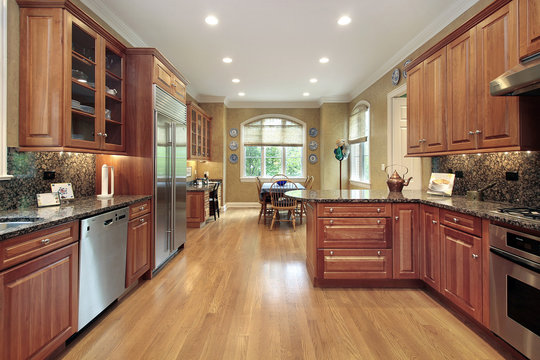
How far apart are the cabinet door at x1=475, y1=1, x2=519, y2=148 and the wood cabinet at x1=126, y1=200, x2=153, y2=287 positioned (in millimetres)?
3094

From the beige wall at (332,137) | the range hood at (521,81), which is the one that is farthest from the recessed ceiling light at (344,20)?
the beige wall at (332,137)

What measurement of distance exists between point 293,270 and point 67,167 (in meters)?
2.54

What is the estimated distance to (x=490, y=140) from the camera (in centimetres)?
207

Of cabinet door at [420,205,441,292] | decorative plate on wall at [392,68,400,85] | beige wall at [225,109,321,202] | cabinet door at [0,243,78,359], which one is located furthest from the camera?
beige wall at [225,109,321,202]

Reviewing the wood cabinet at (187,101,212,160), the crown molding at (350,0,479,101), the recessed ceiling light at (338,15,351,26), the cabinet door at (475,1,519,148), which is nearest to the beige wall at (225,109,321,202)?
the wood cabinet at (187,101,212,160)

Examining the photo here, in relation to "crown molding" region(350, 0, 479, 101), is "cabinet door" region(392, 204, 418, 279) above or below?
below

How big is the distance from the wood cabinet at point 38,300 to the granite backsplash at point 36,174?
69 centimetres

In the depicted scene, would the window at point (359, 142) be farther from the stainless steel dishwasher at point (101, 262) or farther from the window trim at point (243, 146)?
the stainless steel dishwasher at point (101, 262)

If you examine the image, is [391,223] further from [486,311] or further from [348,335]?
[348,335]

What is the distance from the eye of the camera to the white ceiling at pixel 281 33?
3.02m

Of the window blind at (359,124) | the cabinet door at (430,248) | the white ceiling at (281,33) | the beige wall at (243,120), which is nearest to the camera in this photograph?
the cabinet door at (430,248)

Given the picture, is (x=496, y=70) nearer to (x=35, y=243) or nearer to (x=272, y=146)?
(x=35, y=243)

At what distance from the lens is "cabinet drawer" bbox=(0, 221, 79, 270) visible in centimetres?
133

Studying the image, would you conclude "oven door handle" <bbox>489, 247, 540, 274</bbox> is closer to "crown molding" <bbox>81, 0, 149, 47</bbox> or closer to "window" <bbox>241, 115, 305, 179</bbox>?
"crown molding" <bbox>81, 0, 149, 47</bbox>
